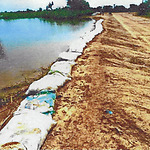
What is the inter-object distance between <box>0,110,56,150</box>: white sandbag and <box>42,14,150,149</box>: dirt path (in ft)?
0.40

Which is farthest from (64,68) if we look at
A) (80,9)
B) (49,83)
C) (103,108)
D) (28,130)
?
(80,9)

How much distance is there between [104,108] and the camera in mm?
1576

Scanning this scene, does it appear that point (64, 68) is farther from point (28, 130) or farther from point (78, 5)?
point (78, 5)

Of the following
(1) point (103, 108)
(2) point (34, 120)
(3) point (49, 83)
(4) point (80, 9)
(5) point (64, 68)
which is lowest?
(1) point (103, 108)

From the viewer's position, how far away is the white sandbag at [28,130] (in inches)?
40.9

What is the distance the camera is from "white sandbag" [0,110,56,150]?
3.41ft

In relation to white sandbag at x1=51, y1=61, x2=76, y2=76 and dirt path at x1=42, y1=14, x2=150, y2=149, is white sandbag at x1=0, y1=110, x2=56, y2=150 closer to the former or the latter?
dirt path at x1=42, y1=14, x2=150, y2=149

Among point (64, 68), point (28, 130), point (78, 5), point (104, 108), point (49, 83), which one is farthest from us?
point (78, 5)

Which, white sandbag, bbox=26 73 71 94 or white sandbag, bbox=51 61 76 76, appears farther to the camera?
white sandbag, bbox=51 61 76 76

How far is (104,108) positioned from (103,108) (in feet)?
0.04

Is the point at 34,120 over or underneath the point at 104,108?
over

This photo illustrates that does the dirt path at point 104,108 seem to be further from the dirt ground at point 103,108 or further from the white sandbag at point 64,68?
the white sandbag at point 64,68

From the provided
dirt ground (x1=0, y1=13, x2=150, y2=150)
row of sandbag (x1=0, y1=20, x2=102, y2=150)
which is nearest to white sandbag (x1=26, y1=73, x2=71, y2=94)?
row of sandbag (x1=0, y1=20, x2=102, y2=150)

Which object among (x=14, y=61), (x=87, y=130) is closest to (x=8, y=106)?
(x=87, y=130)
